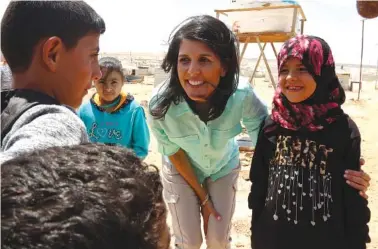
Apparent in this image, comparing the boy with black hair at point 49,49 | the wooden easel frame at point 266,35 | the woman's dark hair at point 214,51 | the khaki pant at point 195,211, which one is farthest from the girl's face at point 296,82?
the wooden easel frame at point 266,35

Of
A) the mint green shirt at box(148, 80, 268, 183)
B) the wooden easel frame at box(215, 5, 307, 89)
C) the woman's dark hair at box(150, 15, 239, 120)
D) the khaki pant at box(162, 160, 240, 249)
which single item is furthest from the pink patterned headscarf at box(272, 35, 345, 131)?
the wooden easel frame at box(215, 5, 307, 89)

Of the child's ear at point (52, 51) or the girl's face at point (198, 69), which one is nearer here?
the child's ear at point (52, 51)

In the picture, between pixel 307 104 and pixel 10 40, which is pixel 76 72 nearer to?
pixel 10 40

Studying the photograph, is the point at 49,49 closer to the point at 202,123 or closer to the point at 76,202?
the point at 76,202

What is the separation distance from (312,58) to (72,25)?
1260mm

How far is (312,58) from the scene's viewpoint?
1953 mm

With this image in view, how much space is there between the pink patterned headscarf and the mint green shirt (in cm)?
23

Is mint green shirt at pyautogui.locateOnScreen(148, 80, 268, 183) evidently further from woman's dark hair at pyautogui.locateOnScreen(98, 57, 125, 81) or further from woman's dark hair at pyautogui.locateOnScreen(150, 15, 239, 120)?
woman's dark hair at pyautogui.locateOnScreen(98, 57, 125, 81)

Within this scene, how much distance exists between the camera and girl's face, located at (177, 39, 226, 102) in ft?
7.14

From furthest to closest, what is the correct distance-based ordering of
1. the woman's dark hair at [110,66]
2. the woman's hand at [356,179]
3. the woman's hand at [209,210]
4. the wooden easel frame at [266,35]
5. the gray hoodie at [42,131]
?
the wooden easel frame at [266,35], the woman's dark hair at [110,66], the woman's hand at [209,210], the woman's hand at [356,179], the gray hoodie at [42,131]

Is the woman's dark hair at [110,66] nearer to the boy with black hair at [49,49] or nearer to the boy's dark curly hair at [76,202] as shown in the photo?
the boy with black hair at [49,49]

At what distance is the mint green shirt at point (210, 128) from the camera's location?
226 centimetres

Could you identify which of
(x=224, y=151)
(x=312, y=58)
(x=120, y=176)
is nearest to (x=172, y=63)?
(x=224, y=151)

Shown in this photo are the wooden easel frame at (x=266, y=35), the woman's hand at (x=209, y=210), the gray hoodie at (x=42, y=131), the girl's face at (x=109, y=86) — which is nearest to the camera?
the gray hoodie at (x=42, y=131)
